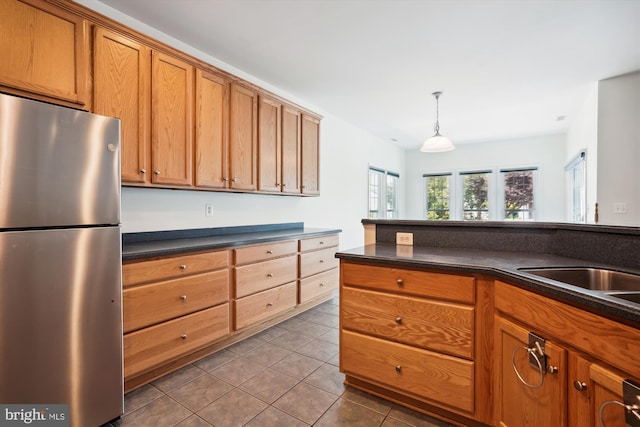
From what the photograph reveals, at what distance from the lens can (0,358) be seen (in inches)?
49.2

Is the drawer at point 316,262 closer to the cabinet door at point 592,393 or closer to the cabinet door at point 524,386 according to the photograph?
the cabinet door at point 524,386

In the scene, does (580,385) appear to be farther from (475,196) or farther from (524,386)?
(475,196)

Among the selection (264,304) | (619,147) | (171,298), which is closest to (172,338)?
(171,298)

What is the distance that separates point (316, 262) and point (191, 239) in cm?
138

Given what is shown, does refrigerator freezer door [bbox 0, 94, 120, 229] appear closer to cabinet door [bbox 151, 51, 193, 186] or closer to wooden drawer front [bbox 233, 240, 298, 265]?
cabinet door [bbox 151, 51, 193, 186]

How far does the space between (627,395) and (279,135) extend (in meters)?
3.04

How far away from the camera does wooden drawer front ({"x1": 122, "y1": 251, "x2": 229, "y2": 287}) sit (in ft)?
5.94

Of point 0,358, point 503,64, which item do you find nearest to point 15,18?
point 0,358

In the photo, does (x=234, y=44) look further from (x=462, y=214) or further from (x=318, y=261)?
(x=462, y=214)

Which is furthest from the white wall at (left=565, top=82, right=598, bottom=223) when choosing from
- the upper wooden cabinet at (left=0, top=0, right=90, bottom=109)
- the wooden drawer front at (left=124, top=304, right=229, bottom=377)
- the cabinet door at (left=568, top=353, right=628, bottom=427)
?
the upper wooden cabinet at (left=0, top=0, right=90, bottom=109)

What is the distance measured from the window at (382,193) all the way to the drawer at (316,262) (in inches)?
92.0

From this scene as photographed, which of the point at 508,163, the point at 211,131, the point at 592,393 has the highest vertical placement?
the point at 508,163

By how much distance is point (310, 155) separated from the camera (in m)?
3.70

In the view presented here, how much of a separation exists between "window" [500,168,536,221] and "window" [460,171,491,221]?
0.34 m
